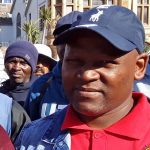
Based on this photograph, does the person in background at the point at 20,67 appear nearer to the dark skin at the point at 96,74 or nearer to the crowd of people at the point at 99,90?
the crowd of people at the point at 99,90

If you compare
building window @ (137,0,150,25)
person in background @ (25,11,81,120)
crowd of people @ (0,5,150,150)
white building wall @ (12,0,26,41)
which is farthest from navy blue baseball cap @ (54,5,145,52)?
white building wall @ (12,0,26,41)

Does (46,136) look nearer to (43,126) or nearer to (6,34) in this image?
(43,126)

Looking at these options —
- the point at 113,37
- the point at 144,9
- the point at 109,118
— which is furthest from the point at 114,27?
the point at 144,9

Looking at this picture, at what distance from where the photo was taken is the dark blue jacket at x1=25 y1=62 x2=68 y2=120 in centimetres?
293

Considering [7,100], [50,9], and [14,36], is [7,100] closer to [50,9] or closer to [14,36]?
[50,9]

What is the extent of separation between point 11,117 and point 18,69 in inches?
63.6

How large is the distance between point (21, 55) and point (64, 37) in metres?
2.32

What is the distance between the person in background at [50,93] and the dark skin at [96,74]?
3.70 feet

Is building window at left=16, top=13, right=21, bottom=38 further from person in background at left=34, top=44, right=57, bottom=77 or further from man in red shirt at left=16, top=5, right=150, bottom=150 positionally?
man in red shirt at left=16, top=5, right=150, bottom=150

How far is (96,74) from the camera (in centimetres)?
166

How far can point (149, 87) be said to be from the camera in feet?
9.56

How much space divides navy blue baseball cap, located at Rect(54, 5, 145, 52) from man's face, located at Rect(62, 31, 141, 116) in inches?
1.2

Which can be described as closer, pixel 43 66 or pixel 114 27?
pixel 114 27

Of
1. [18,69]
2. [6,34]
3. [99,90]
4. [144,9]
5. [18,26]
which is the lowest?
[6,34]
